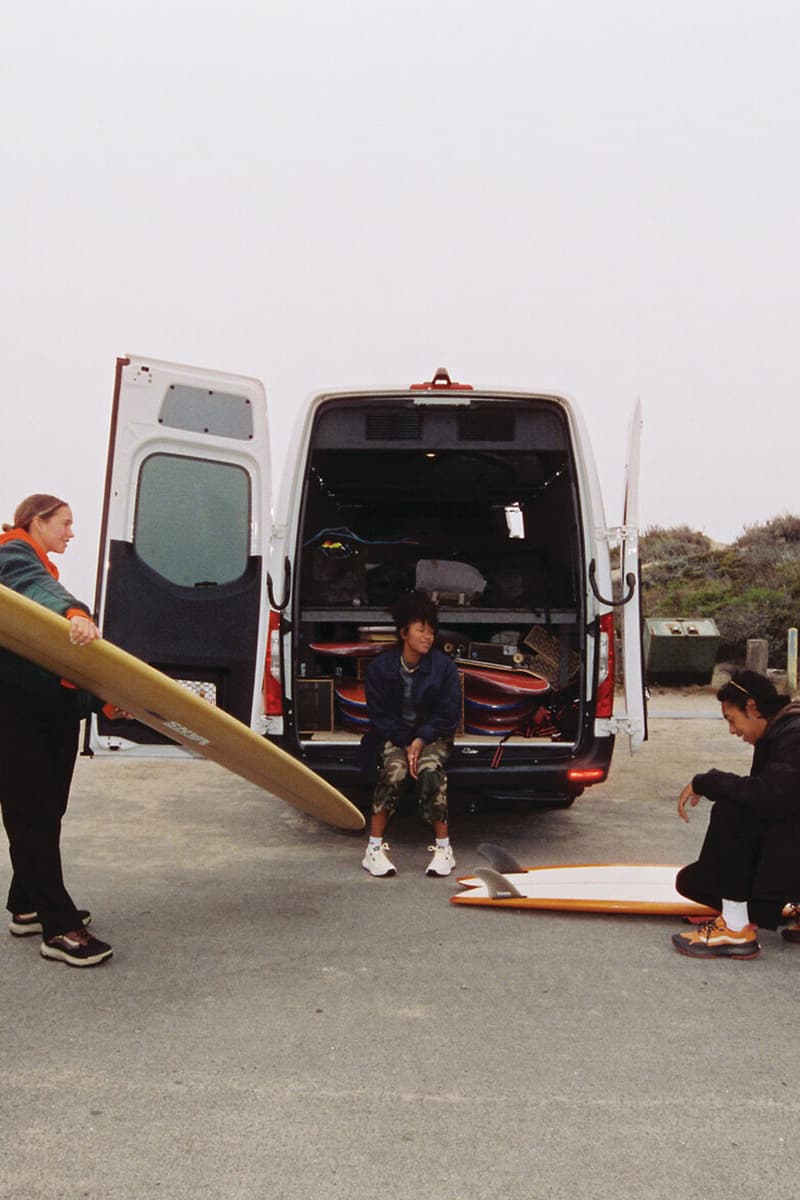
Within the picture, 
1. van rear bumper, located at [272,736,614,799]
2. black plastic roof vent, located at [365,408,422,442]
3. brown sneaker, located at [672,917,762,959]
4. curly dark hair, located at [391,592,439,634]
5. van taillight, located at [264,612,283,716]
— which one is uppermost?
black plastic roof vent, located at [365,408,422,442]

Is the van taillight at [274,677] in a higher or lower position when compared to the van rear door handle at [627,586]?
lower

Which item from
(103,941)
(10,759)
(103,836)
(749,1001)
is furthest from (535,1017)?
(103,836)

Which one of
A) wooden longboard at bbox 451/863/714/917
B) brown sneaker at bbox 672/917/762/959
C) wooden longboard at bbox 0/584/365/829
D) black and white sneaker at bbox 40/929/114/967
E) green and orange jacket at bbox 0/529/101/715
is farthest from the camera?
wooden longboard at bbox 451/863/714/917

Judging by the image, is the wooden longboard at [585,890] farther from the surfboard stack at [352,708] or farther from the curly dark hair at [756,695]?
the surfboard stack at [352,708]

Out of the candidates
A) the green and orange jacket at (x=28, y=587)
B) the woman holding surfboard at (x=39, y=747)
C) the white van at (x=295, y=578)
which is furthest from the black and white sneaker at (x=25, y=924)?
the white van at (x=295, y=578)

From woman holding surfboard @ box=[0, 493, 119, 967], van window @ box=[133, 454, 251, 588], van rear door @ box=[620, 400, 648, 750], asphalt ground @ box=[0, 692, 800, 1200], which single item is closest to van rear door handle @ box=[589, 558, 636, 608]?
van rear door @ box=[620, 400, 648, 750]

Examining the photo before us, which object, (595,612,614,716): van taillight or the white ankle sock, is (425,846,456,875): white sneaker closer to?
(595,612,614,716): van taillight

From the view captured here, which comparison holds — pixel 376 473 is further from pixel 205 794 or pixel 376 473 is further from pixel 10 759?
pixel 10 759

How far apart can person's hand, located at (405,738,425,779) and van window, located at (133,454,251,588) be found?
124 centimetres

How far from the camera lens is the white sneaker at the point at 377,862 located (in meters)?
4.67

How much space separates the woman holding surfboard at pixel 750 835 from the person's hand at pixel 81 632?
2107mm

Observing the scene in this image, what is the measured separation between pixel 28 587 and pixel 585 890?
8.16 ft

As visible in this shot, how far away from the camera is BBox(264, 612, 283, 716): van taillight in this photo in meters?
4.88

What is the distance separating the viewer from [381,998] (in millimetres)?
3225
